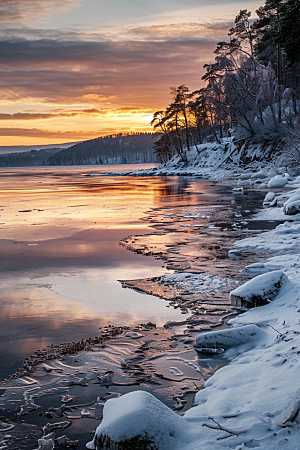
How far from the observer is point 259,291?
6.66m

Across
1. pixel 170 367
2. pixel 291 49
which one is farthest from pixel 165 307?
pixel 291 49

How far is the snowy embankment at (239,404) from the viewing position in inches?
127

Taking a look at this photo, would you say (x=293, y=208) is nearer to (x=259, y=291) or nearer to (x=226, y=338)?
(x=259, y=291)

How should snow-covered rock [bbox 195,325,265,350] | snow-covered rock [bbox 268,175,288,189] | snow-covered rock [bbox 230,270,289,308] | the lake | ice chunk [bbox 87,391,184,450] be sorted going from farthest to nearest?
snow-covered rock [bbox 268,175,288,189]
snow-covered rock [bbox 230,270,289,308]
the lake
snow-covered rock [bbox 195,325,265,350]
ice chunk [bbox 87,391,184,450]

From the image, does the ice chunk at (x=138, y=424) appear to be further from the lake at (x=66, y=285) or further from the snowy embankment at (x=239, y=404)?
the lake at (x=66, y=285)

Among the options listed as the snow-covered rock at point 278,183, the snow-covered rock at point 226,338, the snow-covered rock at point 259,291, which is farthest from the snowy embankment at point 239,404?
the snow-covered rock at point 278,183

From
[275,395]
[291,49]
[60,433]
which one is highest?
[291,49]

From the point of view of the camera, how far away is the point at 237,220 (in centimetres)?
1588

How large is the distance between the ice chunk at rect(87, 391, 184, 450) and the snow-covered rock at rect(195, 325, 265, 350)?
1914mm

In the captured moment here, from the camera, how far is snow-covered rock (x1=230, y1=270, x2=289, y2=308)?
662 centimetres

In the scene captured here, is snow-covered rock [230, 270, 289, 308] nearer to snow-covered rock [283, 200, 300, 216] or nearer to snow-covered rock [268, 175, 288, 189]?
snow-covered rock [283, 200, 300, 216]

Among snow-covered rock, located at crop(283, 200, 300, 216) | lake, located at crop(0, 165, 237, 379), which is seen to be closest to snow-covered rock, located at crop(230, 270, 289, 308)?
lake, located at crop(0, 165, 237, 379)

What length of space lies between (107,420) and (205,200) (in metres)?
21.3

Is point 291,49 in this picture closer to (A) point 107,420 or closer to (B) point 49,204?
(B) point 49,204
